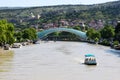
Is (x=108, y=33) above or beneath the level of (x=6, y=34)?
beneath

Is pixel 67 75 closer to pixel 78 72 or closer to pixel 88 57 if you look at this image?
pixel 78 72

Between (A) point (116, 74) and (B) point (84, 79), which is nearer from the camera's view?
(B) point (84, 79)

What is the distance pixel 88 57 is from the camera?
56.9 metres

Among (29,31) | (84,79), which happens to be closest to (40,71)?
(84,79)

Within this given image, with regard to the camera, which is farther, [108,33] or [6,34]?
[108,33]

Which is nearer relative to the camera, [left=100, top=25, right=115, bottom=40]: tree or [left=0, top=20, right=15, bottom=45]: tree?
[left=0, top=20, right=15, bottom=45]: tree

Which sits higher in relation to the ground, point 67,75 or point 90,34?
point 67,75

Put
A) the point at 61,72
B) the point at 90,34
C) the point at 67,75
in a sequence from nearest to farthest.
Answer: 1. the point at 67,75
2. the point at 61,72
3. the point at 90,34

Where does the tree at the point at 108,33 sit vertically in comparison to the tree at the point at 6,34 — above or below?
below

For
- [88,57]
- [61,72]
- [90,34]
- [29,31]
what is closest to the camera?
[61,72]

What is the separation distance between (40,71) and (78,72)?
10.8 ft

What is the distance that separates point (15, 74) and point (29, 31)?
412 feet

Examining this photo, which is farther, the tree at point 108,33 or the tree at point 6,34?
the tree at point 108,33

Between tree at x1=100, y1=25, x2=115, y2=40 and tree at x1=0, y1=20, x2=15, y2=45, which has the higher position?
tree at x1=0, y1=20, x2=15, y2=45
